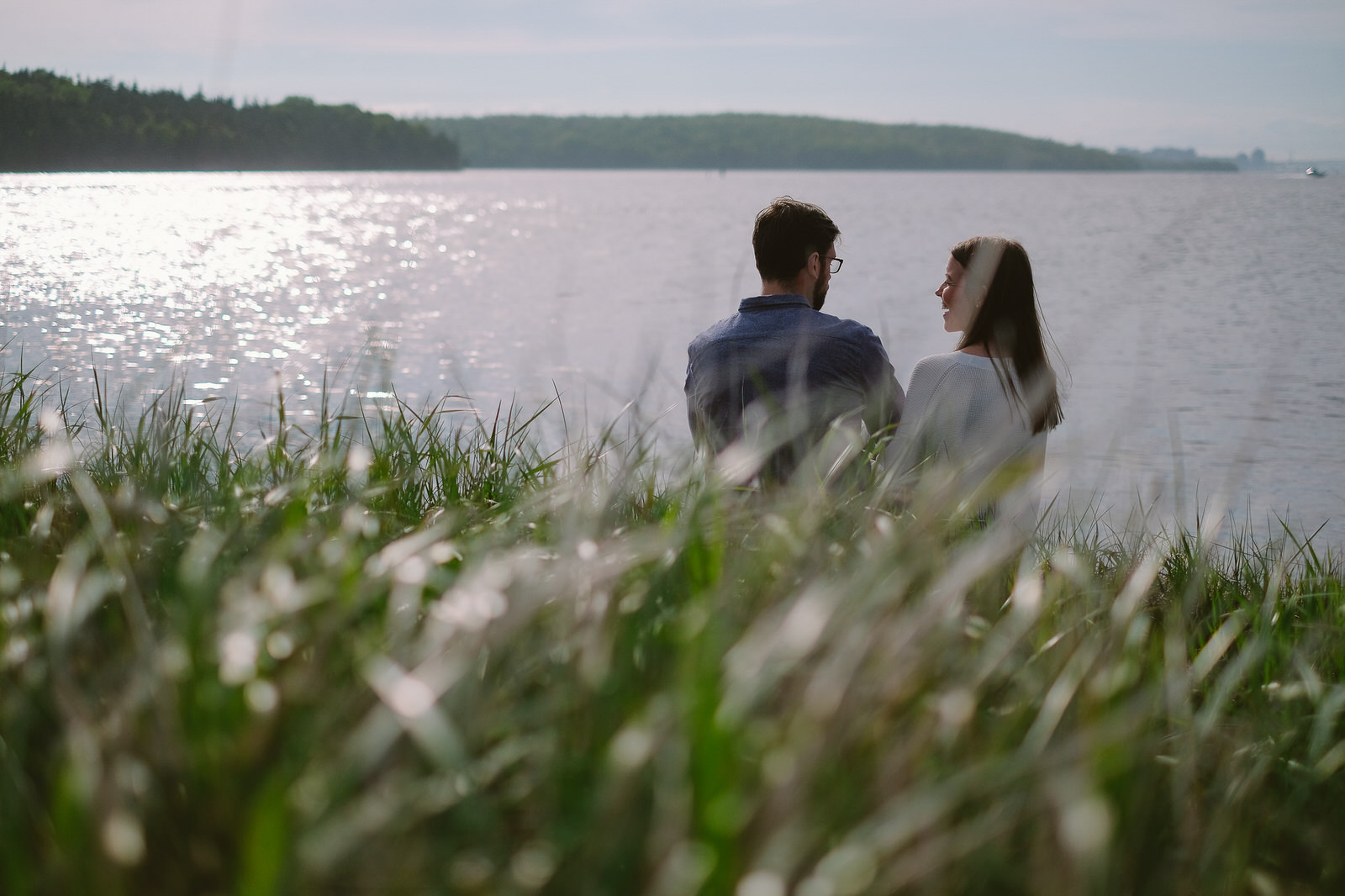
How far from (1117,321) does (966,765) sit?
56.5ft

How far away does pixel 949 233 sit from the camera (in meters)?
33.8

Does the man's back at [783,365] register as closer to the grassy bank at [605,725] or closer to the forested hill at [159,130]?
the grassy bank at [605,725]

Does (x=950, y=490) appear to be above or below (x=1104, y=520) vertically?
above

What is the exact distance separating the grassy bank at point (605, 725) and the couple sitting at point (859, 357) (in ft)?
4.54

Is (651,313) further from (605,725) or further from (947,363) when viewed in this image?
(605,725)

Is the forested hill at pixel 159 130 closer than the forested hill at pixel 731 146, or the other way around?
the forested hill at pixel 159 130

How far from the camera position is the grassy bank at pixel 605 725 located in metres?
1.28

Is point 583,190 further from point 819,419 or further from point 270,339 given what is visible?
point 819,419

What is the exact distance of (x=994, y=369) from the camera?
145 inches

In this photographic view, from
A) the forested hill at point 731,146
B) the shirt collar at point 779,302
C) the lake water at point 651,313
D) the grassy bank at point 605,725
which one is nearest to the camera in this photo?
the grassy bank at point 605,725

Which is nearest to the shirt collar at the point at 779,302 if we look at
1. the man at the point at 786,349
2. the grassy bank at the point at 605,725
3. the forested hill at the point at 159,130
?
A: the man at the point at 786,349

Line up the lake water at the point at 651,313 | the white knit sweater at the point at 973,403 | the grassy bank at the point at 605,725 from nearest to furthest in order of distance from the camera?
the grassy bank at the point at 605,725 → the white knit sweater at the point at 973,403 → the lake water at the point at 651,313

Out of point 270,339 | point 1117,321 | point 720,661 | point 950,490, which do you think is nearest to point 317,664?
point 720,661

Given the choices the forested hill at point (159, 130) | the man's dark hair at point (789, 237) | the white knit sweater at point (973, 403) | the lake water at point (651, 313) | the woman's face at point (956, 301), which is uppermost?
the forested hill at point (159, 130)
